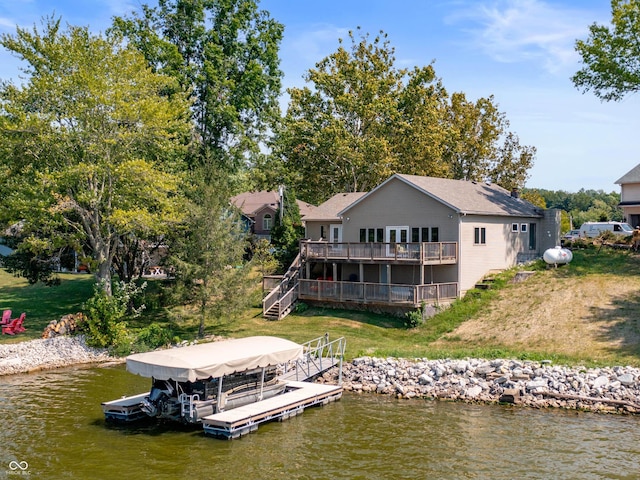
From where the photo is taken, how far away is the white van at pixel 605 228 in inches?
1928

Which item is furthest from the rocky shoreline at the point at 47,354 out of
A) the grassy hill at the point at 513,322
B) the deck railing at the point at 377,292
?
the deck railing at the point at 377,292

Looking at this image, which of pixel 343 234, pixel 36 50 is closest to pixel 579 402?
pixel 343 234

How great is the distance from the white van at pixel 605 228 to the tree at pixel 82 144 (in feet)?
110

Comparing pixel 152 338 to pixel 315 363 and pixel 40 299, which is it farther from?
pixel 40 299

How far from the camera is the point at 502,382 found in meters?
23.0

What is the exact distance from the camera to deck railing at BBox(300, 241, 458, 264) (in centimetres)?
3394

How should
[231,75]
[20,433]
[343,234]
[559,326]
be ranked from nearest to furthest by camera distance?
1. [20,433]
2. [559,326]
3. [343,234]
4. [231,75]

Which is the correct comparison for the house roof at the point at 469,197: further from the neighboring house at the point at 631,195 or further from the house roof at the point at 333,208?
the neighboring house at the point at 631,195

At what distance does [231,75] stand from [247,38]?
289 centimetres

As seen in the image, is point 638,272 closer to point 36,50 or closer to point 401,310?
point 401,310

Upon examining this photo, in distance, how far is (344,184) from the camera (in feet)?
181

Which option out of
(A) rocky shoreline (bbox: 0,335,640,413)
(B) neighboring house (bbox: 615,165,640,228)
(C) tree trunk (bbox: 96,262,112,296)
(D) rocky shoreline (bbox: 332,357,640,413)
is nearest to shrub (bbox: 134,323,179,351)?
(C) tree trunk (bbox: 96,262,112,296)

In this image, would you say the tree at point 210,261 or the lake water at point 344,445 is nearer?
the lake water at point 344,445

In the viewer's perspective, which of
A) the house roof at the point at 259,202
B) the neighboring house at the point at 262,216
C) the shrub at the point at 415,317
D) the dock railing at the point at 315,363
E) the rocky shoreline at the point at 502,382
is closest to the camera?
the rocky shoreline at the point at 502,382
